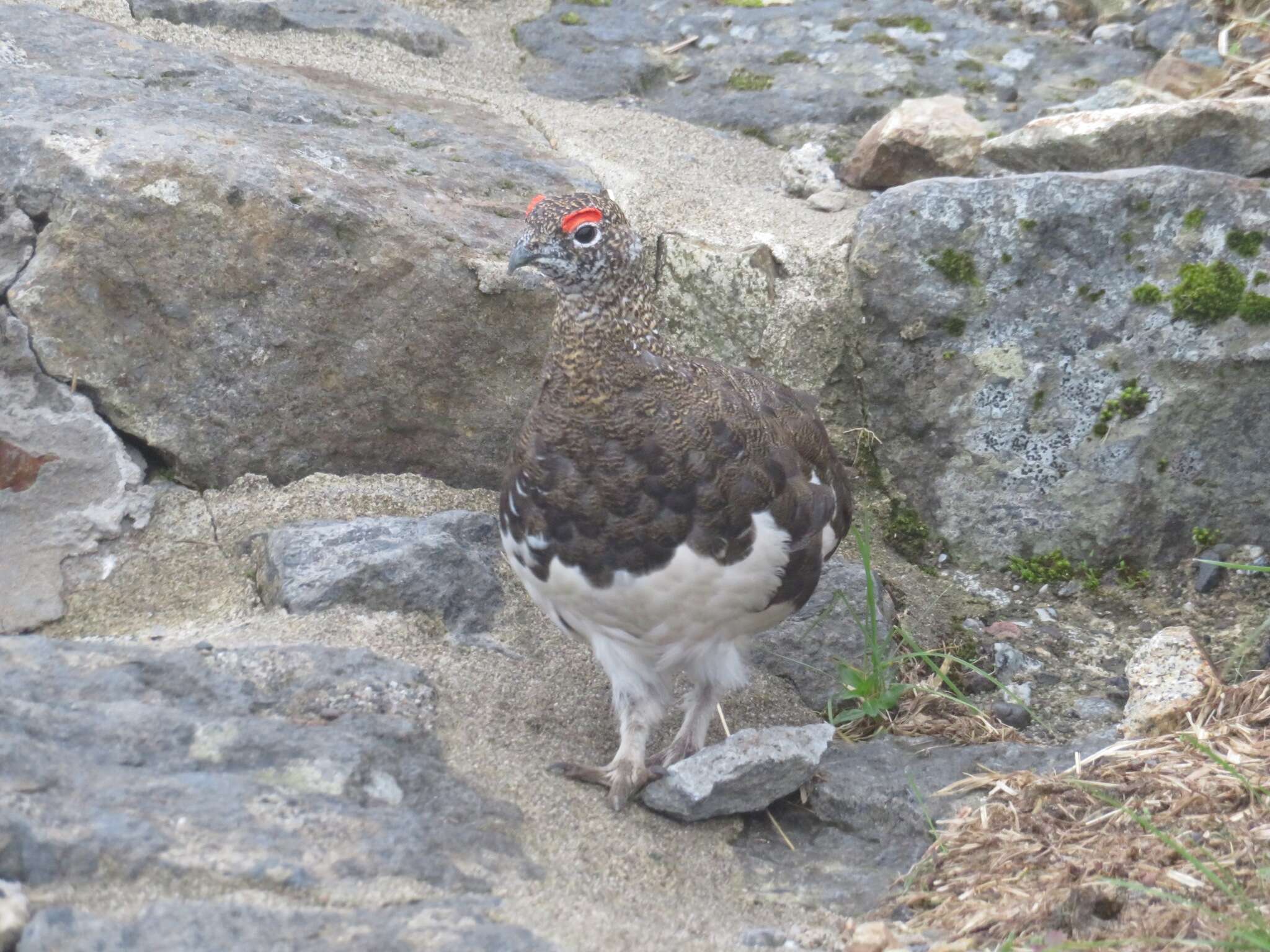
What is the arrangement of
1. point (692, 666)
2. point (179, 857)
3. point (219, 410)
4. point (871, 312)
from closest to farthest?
point (179, 857), point (692, 666), point (219, 410), point (871, 312)

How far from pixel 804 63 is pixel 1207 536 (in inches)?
103

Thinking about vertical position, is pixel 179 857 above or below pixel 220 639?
above

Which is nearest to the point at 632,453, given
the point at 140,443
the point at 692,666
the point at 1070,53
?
the point at 692,666

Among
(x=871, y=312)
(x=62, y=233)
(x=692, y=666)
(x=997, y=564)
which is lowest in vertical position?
(x=997, y=564)

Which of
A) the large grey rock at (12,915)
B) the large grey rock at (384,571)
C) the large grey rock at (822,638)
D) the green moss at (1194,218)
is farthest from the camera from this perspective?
the green moss at (1194,218)

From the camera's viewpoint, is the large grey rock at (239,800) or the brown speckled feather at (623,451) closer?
the large grey rock at (239,800)

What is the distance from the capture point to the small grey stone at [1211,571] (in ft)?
13.4

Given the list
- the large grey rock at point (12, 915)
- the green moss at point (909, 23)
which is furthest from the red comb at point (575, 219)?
the green moss at point (909, 23)

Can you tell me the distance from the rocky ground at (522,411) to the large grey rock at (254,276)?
1 cm

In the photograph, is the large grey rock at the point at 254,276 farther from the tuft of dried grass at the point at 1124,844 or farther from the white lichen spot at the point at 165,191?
the tuft of dried grass at the point at 1124,844

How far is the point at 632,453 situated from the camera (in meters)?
3.00

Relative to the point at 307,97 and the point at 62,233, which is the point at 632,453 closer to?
the point at 62,233

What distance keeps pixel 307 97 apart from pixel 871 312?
6.61ft

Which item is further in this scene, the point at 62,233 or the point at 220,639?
the point at 62,233
